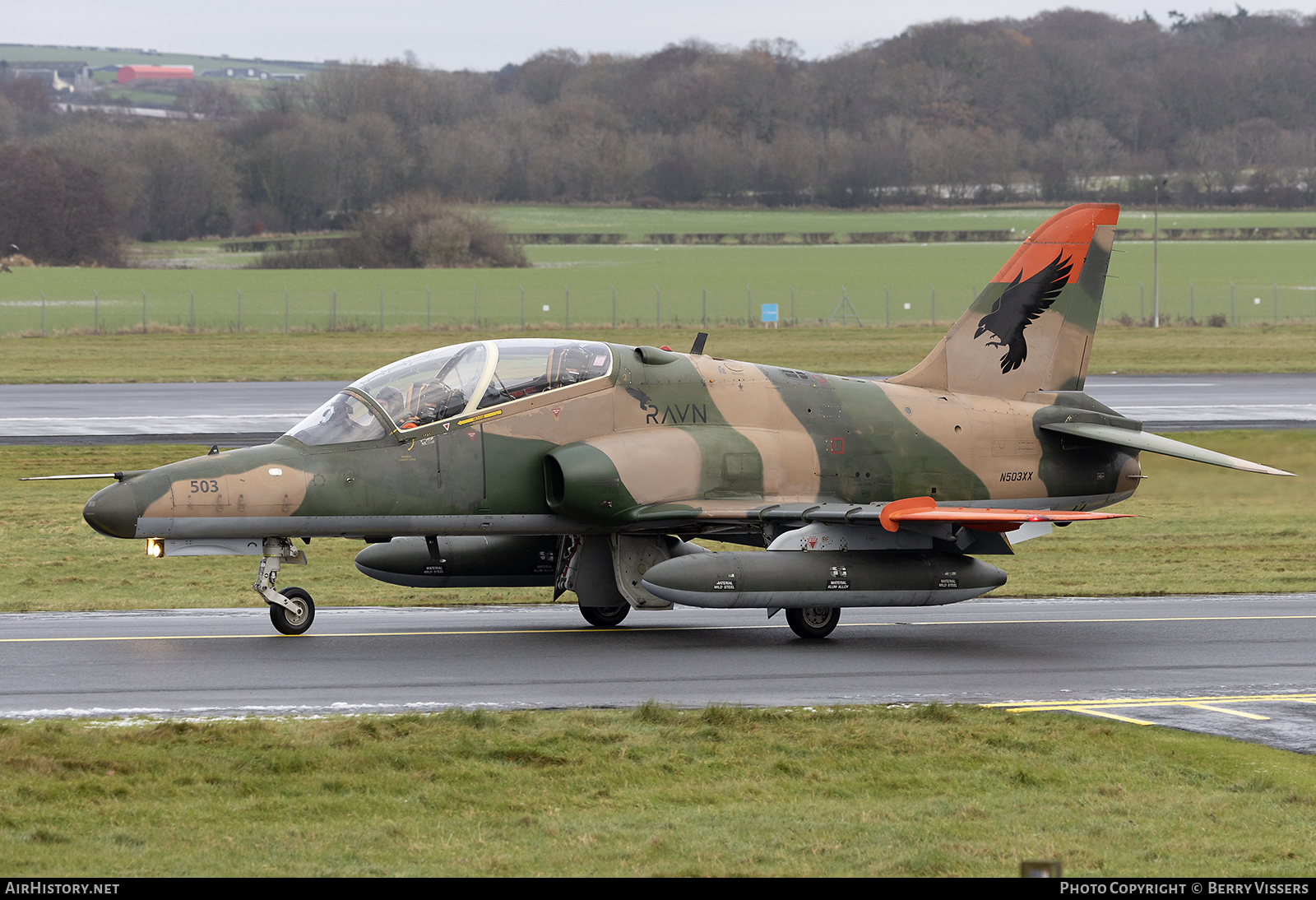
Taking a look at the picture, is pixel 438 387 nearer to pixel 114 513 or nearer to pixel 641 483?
pixel 641 483

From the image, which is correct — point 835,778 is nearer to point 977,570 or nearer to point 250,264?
point 977,570

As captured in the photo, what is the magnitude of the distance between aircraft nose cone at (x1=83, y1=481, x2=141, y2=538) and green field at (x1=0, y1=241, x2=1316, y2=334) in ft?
186

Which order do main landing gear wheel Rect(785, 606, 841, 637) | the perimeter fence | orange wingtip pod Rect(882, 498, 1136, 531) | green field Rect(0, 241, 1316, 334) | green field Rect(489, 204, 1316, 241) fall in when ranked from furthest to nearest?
green field Rect(489, 204, 1316, 241) → green field Rect(0, 241, 1316, 334) → the perimeter fence → main landing gear wheel Rect(785, 606, 841, 637) → orange wingtip pod Rect(882, 498, 1136, 531)

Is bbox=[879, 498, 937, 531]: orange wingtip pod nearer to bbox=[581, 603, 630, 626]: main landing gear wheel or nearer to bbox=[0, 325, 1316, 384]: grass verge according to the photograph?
bbox=[581, 603, 630, 626]: main landing gear wheel

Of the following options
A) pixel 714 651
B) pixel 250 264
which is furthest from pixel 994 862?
pixel 250 264

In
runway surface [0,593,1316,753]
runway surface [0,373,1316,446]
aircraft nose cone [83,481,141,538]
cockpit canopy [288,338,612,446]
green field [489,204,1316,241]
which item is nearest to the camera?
runway surface [0,593,1316,753]

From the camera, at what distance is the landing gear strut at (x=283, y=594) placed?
49.1ft

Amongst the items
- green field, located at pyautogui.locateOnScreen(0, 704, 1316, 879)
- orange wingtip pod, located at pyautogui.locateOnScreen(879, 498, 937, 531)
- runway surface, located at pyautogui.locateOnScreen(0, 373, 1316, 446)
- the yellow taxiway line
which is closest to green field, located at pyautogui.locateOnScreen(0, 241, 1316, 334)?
runway surface, located at pyautogui.locateOnScreen(0, 373, 1316, 446)

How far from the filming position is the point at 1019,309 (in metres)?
18.8

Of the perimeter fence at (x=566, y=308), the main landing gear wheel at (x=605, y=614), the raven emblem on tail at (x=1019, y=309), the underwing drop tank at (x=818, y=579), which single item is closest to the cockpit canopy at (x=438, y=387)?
the underwing drop tank at (x=818, y=579)

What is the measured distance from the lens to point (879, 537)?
622 inches

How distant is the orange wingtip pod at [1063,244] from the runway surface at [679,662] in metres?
4.28

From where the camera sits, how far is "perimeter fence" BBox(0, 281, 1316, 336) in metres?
72.9

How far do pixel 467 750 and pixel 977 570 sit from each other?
23.6 ft
